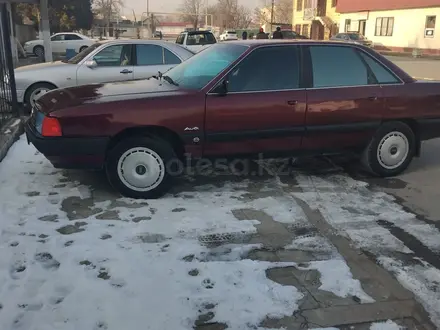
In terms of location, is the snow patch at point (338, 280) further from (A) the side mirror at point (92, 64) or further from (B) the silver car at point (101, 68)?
(A) the side mirror at point (92, 64)

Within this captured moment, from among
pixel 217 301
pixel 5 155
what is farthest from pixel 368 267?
pixel 5 155

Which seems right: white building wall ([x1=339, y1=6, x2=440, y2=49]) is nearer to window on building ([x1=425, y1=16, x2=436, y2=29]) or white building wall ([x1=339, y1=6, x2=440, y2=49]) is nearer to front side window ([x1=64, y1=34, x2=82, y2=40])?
window on building ([x1=425, y1=16, x2=436, y2=29])

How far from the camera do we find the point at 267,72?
5242 millimetres

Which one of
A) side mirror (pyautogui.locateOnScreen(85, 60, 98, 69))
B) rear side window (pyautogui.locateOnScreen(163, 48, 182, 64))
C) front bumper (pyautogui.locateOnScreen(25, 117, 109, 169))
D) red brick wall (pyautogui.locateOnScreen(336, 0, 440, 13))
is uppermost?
red brick wall (pyautogui.locateOnScreen(336, 0, 440, 13))

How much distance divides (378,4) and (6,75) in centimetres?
4153

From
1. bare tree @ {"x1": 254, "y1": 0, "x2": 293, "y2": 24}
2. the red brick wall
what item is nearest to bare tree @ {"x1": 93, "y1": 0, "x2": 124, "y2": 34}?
bare tree @ {"x1": 254, "y1": 0, "x2": 293, "y2": 24}

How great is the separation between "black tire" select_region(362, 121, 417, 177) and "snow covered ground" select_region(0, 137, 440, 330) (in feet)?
1.21

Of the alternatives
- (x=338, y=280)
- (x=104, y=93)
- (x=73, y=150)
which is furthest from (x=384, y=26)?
(x=338, y=280)

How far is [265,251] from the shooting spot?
3961 millimetres

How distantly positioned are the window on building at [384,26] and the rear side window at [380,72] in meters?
39.9

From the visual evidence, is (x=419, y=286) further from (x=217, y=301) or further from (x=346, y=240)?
(x=217, y=301)

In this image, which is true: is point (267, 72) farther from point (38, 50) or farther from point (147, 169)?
point (38, 50)

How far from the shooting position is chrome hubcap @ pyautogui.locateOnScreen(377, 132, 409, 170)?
586cm

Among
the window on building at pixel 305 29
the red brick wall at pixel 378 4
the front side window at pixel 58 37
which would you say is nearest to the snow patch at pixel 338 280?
the front side window at pixel 58 37
